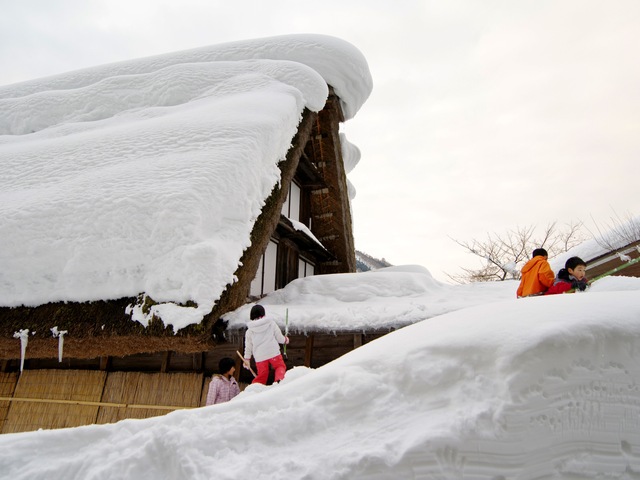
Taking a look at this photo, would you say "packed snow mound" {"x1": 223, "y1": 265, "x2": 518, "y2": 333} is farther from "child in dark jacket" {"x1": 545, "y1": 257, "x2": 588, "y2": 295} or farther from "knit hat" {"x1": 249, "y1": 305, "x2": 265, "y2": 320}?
"child in dark jacket" {"x1": 545, "y1": 257, "x2": 588, "y2": 295}

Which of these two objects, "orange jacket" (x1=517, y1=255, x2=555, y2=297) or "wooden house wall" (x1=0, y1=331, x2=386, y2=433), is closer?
"orange jacket" (x1=517, y1=255, x2=555, y2=297)

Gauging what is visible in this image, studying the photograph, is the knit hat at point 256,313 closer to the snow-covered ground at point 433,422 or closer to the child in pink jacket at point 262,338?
the child in pink jacket at point 262,338

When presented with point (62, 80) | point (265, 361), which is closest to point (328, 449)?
point (265, 361)

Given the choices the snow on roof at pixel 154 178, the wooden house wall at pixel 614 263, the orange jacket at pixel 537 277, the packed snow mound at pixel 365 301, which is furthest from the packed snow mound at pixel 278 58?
the orange jacket at pixel 537 277

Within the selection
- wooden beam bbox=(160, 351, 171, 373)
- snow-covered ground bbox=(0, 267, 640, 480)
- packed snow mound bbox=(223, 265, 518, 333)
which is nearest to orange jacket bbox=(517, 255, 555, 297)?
packed snow mound bbox=(223, 265, 518, 333)

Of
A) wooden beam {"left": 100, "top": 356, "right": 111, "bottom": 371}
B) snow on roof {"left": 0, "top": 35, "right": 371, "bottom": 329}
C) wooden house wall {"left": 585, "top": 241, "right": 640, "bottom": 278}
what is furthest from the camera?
wooden house wall {"left": 585, "top": 241, "right": 640, "bottom": 278}

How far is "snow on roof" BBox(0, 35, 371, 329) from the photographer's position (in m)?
3.84

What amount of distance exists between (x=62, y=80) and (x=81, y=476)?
1027 centimetres

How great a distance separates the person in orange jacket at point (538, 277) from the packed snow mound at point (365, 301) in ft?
2.35

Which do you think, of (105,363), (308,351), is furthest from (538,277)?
(105,363)

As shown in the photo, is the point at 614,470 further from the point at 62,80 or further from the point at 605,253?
the point at 62,80

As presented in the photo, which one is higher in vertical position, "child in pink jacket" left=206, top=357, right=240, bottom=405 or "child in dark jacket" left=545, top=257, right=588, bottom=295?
"child in dark jacket" left=545, top=257, right=588, bottom=295

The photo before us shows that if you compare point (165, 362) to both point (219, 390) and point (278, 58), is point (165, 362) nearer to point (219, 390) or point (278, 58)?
point (219, 390)

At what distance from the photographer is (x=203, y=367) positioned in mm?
4820
